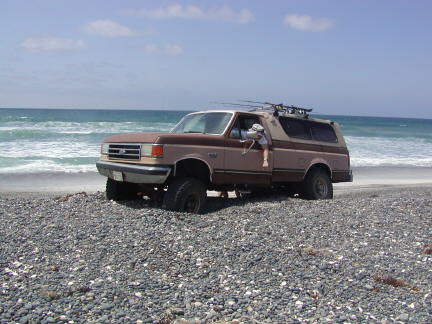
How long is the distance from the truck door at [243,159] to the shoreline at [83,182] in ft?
10.5

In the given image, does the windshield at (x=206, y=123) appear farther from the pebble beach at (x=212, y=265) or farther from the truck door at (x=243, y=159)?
the pebble beach at (x=212, y=265)

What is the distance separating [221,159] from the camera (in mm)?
8344

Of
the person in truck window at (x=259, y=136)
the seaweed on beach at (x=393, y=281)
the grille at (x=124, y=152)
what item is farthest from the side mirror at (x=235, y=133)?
the seaweed on beach at (x=393, y=281)

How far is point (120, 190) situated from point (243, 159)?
229cm

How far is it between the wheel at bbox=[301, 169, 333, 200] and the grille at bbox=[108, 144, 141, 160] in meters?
3.78

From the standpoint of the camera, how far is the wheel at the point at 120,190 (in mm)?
8836

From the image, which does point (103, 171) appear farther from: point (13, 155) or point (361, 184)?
point (13, 155)

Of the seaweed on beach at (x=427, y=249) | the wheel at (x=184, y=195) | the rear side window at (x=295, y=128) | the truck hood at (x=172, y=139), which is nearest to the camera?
the seaweed on beach at (x=427, y=249)

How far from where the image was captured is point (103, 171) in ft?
28.1

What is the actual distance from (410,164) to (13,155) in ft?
61.2

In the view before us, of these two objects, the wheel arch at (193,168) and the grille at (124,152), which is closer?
the grille at (124,152)

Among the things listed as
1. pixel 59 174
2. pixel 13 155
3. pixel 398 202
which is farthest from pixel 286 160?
pixel 13 155

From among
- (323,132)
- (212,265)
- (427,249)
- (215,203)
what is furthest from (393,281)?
(323,132)

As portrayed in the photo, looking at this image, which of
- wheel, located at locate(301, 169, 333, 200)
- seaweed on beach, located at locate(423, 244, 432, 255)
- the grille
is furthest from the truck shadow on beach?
seaweed on beach, located at locate(423, 244, 432, 255)
